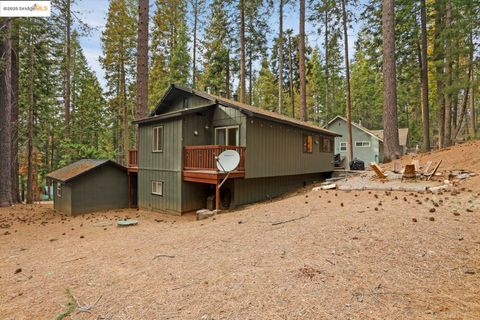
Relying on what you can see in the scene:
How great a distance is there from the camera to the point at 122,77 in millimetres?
24438

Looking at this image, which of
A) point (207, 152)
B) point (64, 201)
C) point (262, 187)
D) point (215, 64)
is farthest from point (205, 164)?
point (215, 64)

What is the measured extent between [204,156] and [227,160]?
1.10 meters

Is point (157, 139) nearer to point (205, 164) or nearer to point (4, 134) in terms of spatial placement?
point (205, 164)

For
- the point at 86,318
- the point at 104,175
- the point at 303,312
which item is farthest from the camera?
the point at 104,175

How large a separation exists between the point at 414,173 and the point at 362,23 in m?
14.9

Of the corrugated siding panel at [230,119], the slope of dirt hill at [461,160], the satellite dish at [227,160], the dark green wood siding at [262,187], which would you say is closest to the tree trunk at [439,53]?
the slope of dirt hill at [461,160]

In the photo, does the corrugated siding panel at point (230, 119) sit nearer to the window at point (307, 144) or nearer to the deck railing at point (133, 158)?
the deck railing at point (133, 158)

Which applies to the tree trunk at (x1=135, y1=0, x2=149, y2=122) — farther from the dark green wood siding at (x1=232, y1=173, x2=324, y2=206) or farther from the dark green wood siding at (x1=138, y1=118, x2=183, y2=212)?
the dark green wood siding at (x1=232, y1=173, x2=324, y2=206)

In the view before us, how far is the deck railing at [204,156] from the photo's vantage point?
9.77m

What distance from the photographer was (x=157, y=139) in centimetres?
1219

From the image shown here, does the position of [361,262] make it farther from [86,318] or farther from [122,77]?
[122,77]

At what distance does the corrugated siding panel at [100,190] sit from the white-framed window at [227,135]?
5667 millimetres

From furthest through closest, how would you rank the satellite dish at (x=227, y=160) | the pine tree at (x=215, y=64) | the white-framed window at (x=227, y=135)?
the pine tree at (x=215, y=64) < the white-framed window at (x=227, y=135) < the satellite dish at (x=227, y=160)

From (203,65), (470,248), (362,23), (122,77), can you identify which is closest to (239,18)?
(203,65)
